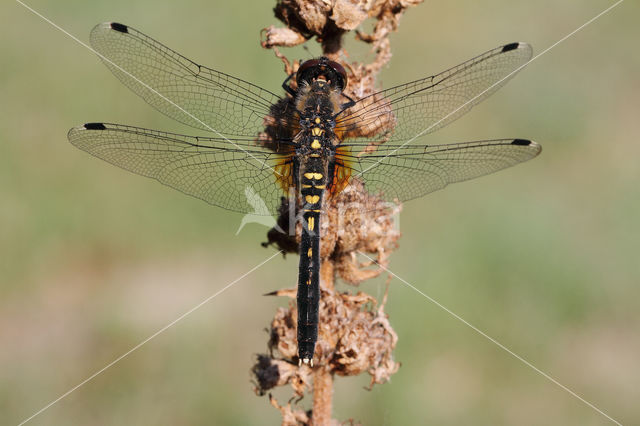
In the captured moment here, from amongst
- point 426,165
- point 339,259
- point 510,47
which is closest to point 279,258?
point 339,259

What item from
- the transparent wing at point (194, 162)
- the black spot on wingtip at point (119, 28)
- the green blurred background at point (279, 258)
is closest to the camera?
the transparent wing at point (194, 162)

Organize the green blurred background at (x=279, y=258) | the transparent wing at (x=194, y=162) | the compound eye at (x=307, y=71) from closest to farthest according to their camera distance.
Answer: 1. the compound eye at (x=307, y=71)
2. the transparent wing at (x=194, y=162)
3. the green blurred background at (x=279, y=258)

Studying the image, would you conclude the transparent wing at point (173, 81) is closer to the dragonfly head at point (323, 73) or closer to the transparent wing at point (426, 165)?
the dragonfly head at point (323, 73)

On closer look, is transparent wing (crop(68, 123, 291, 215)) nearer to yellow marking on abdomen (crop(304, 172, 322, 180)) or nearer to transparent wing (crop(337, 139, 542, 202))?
yellow marking on abdomen (crop(304, 172, 322, 180))

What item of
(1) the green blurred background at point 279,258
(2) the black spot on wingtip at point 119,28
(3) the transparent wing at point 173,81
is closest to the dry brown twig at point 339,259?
(3) the transparent wing at point 173,81

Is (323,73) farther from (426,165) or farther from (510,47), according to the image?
(510,47)

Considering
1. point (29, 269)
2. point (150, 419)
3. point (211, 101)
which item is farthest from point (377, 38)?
point (29, 269)

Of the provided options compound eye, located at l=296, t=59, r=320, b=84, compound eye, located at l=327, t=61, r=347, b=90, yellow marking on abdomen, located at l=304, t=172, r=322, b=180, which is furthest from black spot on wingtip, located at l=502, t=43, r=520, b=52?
yellow marking on abdomen, located at l=304, t=172, r=322, b=180
